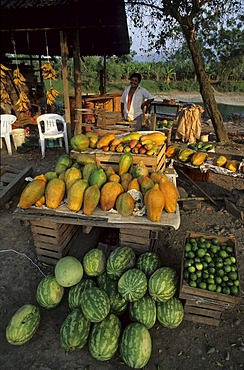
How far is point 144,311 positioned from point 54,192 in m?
1.57

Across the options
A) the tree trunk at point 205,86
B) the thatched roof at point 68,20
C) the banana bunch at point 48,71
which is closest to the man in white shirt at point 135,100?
the thatched roof at point 68,20

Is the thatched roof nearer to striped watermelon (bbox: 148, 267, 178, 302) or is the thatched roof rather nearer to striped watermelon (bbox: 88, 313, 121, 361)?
striped watermelon (bbox: 148, 267, 178, 302)

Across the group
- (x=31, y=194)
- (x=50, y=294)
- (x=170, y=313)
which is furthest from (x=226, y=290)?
(x=31, y=194)

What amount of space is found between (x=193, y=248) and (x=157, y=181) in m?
0.86

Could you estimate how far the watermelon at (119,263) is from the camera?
101 inches

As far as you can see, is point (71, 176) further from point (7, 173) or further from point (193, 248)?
point (7, 173)

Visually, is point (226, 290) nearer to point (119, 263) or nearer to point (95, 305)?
point (119, 263)

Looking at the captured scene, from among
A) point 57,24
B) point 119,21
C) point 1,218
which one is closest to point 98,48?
point 119,21

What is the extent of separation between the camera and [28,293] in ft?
9.45

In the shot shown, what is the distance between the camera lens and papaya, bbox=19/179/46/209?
9.16ft

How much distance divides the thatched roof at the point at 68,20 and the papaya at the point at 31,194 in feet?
15.1

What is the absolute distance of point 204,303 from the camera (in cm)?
236

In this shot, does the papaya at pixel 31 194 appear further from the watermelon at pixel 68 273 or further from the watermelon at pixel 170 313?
the watermelon at pixel 170 313

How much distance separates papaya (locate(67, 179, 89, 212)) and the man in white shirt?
3.37 metres
